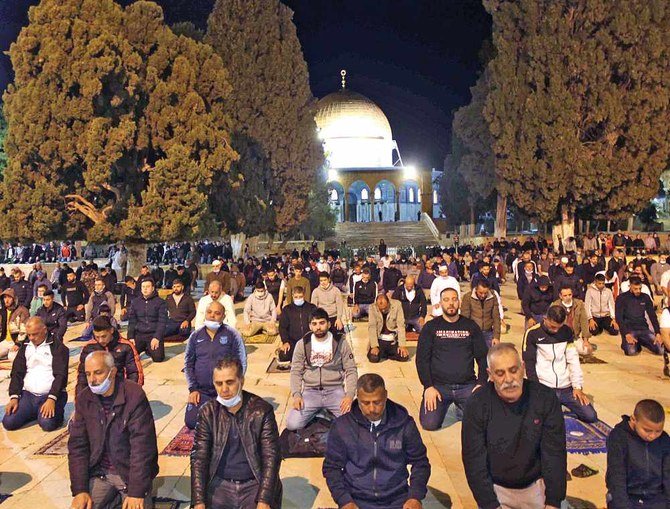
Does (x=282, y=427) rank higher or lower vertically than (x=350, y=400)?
lower

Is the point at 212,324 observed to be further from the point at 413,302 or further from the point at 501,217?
the point at 501,217

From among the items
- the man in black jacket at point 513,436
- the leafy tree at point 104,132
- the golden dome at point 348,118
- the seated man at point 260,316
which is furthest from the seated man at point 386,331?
the golden dome at point 348,118

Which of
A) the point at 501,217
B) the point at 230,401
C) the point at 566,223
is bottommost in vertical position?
the point at 230,401

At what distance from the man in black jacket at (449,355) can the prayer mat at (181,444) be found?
220 centimetres

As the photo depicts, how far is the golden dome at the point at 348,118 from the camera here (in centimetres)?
6562

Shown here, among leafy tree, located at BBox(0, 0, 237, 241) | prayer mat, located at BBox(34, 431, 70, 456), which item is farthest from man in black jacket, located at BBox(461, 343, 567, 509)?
leafy tree, located at BBox(0, 0, 237, 241)

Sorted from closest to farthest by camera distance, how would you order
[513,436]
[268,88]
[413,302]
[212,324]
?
[513,436], [212,324], [413,302], [268,88]

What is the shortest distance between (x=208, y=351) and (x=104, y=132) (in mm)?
14105

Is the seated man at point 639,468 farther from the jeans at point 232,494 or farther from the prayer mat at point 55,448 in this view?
the prayer mat at point 55,448

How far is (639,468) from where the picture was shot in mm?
3912

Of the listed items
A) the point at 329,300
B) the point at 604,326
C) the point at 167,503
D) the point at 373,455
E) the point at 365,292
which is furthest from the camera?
the point at 365,292

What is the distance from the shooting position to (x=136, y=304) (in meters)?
9.63

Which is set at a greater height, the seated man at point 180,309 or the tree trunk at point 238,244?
the tree trunk at point 238,244

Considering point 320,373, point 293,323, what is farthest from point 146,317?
point 320,373
